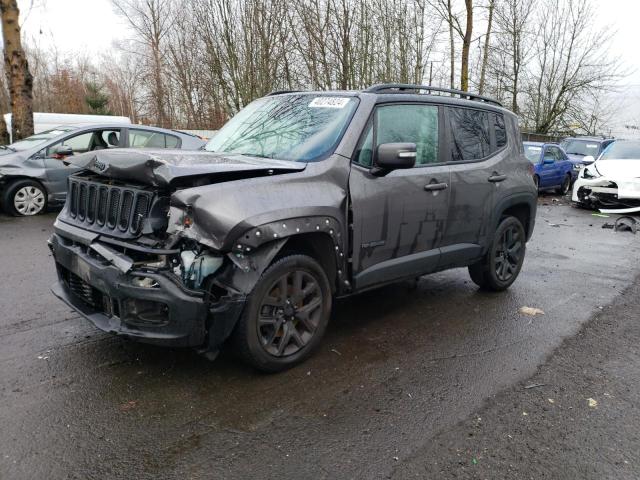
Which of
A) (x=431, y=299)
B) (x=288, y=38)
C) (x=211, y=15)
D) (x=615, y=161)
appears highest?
(x=211, y=15)

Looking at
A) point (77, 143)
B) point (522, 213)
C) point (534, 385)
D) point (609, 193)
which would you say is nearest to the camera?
point (534, 385)

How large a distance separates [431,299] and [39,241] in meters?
5.67

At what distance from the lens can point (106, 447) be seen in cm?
264

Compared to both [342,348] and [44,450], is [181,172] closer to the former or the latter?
[44,450]

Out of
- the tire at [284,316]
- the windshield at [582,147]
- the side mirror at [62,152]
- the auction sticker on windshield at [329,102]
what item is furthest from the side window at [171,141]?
the windshield at [582,147]

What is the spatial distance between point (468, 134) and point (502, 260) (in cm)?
155

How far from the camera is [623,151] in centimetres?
1241

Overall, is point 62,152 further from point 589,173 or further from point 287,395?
point 589,173

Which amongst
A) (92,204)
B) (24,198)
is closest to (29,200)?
(24,198)

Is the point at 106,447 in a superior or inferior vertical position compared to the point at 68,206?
inferior

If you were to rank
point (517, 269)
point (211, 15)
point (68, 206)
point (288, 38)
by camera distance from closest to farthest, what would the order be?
point (68, 206), point (517, 269), point (288, 38), point (211, 15)

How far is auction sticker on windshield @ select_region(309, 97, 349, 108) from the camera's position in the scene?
4031mm

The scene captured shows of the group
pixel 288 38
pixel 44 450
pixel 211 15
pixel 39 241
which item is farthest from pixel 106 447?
pixel 211 15

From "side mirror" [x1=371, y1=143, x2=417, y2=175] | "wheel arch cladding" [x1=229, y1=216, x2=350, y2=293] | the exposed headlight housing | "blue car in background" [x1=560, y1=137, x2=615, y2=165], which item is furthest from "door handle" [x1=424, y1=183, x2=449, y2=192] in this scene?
"blue car in background" [x1=560, y1=137, x2=615, y2=165]
